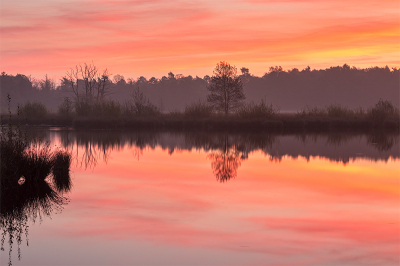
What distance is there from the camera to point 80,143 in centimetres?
2373

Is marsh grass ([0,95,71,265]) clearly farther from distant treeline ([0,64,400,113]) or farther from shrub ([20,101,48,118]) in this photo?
distant treeline ([0,64,400,113])

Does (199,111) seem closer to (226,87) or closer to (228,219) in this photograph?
(226,87)

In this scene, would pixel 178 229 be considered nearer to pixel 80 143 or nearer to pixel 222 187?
pixel 222 187

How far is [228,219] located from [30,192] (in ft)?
16.3

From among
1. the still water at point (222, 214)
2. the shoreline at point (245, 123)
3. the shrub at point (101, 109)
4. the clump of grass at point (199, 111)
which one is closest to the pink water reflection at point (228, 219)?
the still water at point (222, 214)

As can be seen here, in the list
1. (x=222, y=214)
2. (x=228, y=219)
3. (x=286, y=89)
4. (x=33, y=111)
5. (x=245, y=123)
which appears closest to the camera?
(x=228, y=219)

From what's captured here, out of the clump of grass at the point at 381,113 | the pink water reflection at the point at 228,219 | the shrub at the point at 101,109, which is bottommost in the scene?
the pink water reflection at the point at 228,219

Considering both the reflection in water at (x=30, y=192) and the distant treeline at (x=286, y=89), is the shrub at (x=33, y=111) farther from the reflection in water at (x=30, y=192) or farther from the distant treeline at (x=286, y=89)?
the distant treeline at (x=286, y=89)

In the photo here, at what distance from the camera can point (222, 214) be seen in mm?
9039

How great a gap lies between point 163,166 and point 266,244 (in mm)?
9535

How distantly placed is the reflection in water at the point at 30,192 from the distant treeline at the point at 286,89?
253 ft

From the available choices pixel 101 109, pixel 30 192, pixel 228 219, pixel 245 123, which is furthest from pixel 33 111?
pixel 228 219

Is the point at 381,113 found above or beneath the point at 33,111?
beneath

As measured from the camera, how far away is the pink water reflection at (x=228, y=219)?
668 centimetres
